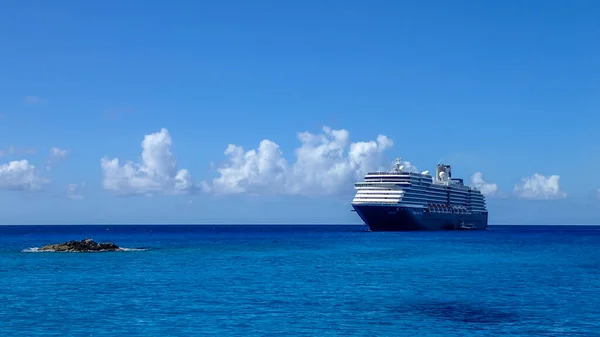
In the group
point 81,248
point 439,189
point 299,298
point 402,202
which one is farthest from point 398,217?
point 299,298

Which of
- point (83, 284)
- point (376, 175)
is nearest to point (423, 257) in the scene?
point (83, 284)

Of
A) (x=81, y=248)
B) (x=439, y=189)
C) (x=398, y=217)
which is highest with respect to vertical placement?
(x=439, y=189)

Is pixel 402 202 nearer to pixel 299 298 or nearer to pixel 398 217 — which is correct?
pixel 398 217

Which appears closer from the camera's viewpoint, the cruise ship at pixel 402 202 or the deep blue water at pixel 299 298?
the deep blue water at pixel 299 298

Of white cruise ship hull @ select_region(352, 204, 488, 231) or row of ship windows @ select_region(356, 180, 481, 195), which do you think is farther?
row of ship windows @ select_region(356, 180, 481, 195)

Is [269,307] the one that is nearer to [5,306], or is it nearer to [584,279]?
[5,306]

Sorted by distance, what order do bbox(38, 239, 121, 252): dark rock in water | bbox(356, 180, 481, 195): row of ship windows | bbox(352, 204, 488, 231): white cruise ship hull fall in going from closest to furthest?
bbox(38, 239, 121, 252): dark rock in water
bbox(352, 204, 488, 231): white cruise ship hull
bbox(356, 180, 481, 195): row of ship windows

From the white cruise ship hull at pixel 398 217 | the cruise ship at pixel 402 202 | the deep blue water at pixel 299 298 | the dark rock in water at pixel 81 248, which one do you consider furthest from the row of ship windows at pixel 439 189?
the deep blue water at pixel 299 298

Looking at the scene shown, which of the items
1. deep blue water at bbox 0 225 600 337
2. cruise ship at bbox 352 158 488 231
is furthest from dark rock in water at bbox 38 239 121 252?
cruise ship at bbox 352 158 488 231

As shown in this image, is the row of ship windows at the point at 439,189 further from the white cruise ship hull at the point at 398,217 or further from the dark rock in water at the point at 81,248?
the dark rock in water at the point at 81,248

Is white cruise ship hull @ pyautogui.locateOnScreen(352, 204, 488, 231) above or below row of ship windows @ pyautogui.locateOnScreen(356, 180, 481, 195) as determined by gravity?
below

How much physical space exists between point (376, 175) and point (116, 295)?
111274 millimetres

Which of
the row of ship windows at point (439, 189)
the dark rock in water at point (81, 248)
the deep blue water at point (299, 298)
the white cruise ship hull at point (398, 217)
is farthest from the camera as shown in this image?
the row of ship windows at point (439, 189)

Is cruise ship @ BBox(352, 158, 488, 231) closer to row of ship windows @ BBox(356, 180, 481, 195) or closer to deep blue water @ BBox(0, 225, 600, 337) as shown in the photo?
row of ship windows @ BBox(356, 180, 481, 195)
